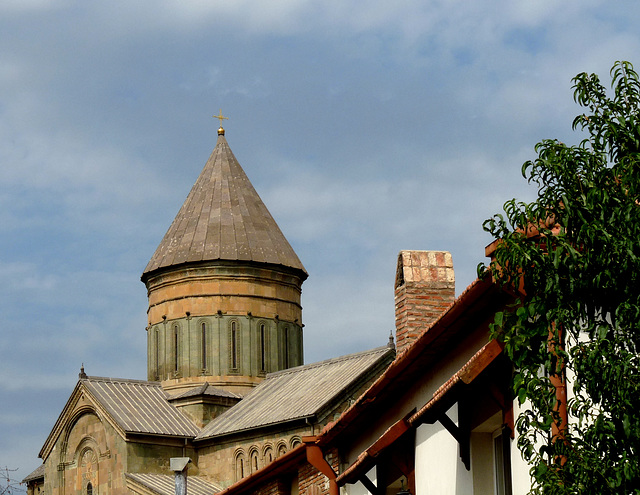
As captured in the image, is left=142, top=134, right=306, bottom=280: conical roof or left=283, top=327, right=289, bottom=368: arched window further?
left=283, top=327, right=289, bottom=368: arched window

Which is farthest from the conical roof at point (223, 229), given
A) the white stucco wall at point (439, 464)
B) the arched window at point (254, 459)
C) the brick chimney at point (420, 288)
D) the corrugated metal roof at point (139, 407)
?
the white stucco wall at point (439, 464)

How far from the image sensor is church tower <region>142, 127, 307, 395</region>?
132ft

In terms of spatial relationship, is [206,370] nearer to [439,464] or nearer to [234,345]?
[234,345]

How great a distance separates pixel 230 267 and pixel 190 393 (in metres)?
4.43

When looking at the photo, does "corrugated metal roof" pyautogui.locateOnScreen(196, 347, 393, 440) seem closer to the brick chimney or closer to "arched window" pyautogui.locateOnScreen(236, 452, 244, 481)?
"arched window" pyautogui.locateOnScreen(236, 452, 244, 481)

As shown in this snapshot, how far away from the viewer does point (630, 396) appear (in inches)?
268

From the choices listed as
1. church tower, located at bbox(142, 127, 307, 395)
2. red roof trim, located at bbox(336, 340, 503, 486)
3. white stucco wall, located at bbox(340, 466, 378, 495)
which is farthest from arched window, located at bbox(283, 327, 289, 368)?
red roof trim, located at bbox(336, 340, 503, 486)

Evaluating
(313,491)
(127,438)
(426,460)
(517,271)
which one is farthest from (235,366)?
(517,271)

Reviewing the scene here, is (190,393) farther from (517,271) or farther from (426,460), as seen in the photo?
(517,271)

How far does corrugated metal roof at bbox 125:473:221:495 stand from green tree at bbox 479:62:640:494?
29.1m

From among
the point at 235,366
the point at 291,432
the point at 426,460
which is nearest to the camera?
the point at 426,460

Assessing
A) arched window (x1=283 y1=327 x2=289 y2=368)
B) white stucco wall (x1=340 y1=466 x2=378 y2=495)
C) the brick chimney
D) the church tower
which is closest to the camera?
white stucco wall (x1=340 y1=466 x2=378 y2=495)

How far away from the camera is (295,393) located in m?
36.8

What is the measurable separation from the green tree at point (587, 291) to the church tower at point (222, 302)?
32.6 metres
